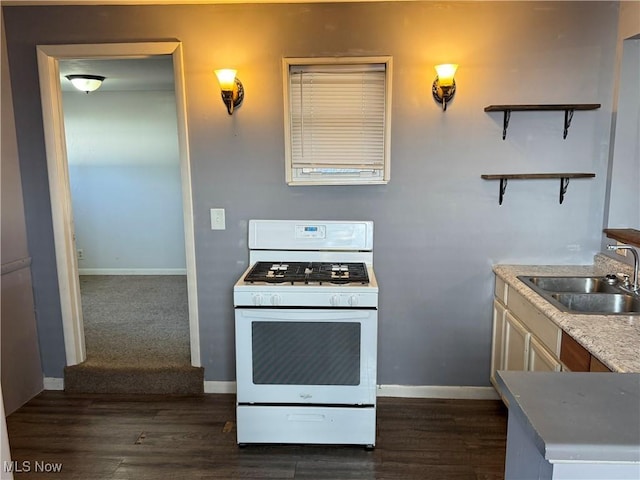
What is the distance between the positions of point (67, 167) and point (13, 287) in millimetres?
796

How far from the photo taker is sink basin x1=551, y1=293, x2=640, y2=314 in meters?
2.18

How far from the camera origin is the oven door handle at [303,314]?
7.13 feet

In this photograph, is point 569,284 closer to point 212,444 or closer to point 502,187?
point 502,187

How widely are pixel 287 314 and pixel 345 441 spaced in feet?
2.37

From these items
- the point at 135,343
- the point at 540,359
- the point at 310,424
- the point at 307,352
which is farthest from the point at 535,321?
the point at 135,343

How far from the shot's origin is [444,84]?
8.03ft

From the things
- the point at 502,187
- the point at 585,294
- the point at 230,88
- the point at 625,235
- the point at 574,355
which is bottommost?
the point at 574,355

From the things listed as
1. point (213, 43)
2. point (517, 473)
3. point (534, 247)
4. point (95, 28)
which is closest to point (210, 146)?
point (213, 43)

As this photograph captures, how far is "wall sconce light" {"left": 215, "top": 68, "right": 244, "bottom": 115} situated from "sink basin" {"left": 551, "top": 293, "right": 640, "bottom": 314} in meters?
2.00

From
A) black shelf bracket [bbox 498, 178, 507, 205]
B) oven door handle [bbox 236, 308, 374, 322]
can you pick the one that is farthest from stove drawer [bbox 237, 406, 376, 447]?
black shelf bracket [bbox 498, 178, 507, 205]

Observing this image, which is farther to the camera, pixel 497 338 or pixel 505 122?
pixel 497 338

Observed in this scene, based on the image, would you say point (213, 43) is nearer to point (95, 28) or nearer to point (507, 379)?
point (95, 28)

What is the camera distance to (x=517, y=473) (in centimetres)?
95

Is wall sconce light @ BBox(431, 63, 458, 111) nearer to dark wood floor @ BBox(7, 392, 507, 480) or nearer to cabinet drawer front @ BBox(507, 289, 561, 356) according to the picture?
cabinet drawer front @ BBox(507, 289, 561, 356)
